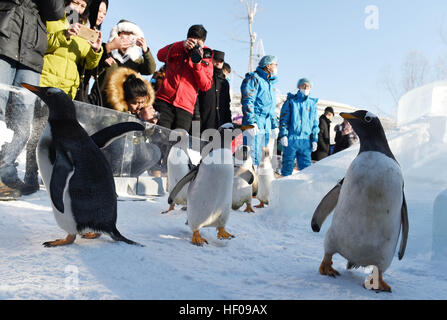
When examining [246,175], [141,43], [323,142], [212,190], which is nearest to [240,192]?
[246,175]

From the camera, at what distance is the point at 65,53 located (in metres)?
2.96

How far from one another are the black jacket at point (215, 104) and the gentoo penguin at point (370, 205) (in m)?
3.23

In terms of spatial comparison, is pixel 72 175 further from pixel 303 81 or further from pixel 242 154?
pixel 303 81

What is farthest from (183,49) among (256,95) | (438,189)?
(438,189)

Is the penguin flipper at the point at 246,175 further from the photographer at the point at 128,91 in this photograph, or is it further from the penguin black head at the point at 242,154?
the photographer at the point at 128,91

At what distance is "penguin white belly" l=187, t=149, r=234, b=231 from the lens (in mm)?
2207

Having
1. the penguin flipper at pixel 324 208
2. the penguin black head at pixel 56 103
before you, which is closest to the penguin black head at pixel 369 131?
the penguin flipper at pixel 324 208

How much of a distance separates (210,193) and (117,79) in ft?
7.51

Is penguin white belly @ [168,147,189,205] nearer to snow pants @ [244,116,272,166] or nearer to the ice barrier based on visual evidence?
snow pants @ [244,116,272,166]

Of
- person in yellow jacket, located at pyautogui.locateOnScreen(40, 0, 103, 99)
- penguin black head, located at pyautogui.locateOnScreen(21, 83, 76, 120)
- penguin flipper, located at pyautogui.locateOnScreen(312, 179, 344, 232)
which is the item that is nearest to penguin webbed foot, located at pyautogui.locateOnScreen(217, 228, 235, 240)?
penguin flipper, located at pyautogui.locateOnScreen(312, 179, 344, 232)

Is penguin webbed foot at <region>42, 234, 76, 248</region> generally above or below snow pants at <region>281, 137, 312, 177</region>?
below

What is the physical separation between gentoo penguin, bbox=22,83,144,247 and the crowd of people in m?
0.99

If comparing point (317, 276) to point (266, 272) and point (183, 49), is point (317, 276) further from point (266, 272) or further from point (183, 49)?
point (183, 49)
